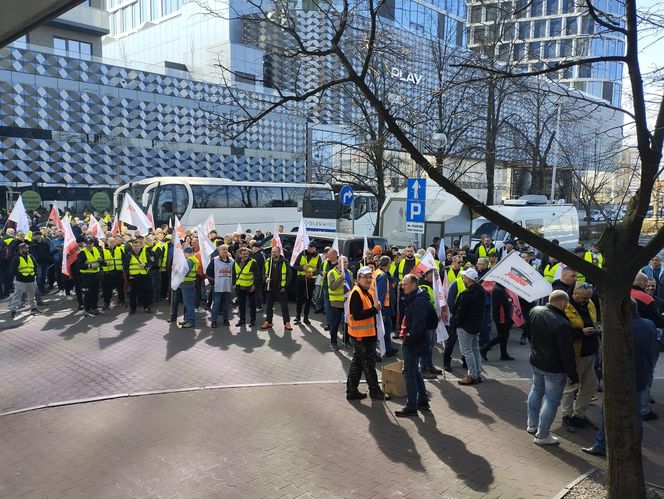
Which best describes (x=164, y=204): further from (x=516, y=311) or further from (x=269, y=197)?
(x=516, y=311)

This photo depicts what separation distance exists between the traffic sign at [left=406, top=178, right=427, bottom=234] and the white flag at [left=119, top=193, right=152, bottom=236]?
7896 millimetres

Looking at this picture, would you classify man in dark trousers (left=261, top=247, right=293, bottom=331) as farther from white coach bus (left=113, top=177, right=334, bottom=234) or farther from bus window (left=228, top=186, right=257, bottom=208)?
bus window (left=228, top=186, right=257, bottom=208)

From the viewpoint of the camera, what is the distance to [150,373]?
9.02m

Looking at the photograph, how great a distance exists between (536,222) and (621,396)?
64.5ft

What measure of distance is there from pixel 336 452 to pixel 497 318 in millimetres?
4927

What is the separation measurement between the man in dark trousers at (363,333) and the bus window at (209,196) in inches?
793

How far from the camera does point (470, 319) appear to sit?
27.5ft

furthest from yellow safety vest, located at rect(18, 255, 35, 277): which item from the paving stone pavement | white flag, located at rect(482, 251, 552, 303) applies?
white flag, located at rect(482, 251, 552, 303)

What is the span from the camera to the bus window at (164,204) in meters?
26.3

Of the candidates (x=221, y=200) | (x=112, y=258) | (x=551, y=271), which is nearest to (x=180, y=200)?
(x=221, y=200)

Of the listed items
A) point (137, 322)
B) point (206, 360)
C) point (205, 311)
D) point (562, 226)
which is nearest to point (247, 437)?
point (206, 360)

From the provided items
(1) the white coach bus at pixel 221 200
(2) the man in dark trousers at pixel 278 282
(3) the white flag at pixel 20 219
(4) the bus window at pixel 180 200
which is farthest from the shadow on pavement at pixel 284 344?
(4) the bus window at pixel 180 200

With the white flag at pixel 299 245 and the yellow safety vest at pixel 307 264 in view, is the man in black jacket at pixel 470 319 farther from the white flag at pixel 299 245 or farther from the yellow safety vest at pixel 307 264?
the white flag at pixel 299 245

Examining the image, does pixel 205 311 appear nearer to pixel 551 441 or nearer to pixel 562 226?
pixel 551 441
